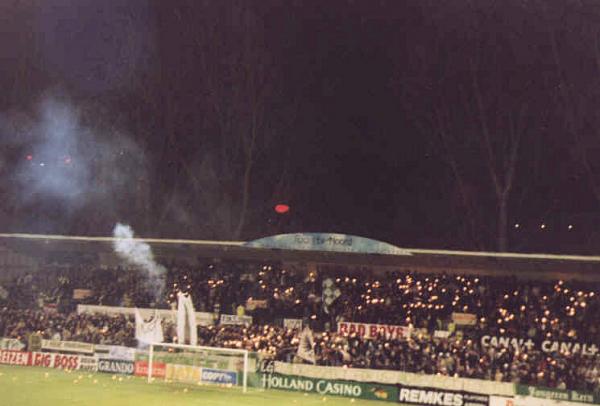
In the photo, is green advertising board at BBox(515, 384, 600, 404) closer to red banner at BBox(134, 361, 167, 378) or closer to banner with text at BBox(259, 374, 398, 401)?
banner with text at BBox(259, 374, 398, 401)

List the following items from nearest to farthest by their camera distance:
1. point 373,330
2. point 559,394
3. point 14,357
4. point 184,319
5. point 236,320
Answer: point 559,394
point 184,319
point 373,330
point 236,320
point 14,357

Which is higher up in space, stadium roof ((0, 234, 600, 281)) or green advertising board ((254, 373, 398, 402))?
stadium roof ((0, 234, 600, 281))

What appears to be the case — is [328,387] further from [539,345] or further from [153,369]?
[539,345]

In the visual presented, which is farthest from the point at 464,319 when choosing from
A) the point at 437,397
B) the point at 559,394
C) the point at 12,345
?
the point at 12,345

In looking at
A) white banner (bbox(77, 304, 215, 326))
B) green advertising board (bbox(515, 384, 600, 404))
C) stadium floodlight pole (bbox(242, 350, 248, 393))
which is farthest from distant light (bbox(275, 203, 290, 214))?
green advertising board (bbox(515, 384, 600, 404))

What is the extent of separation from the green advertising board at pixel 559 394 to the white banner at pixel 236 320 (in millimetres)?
10808

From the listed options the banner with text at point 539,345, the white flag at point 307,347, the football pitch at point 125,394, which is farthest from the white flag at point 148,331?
the banner with text at point 539,345

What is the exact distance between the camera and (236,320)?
1214 inches

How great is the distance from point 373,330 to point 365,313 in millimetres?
1280

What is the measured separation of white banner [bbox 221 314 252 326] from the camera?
30.6 metres

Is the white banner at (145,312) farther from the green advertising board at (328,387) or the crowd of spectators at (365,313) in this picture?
the green advertising board at (328,387)

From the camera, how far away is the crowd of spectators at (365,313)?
25.4 metres

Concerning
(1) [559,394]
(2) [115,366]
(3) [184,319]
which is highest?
(3) [184,319]

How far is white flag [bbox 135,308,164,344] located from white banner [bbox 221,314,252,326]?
7.93 feet
